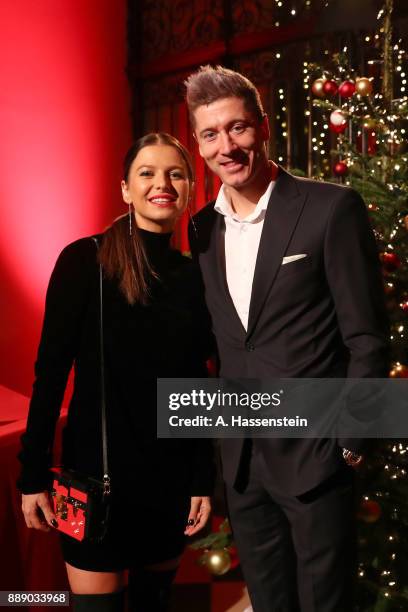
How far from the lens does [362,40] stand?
3.58 meters

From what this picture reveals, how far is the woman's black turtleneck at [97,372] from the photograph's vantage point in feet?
5.04

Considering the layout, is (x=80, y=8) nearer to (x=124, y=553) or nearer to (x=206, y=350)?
(x=206, y=350)

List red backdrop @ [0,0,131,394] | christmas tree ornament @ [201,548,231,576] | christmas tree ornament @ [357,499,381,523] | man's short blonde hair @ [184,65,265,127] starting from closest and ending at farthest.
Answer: man's short blonde hair @ [184,65,265,127], christmas tree ornament @ [357,499,381,523], christmas tree ornament @ [201,548,231,576], red backdrop @ [0,0,131,394]

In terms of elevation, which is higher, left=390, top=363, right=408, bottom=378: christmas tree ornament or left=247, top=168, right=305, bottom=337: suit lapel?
left=247, top=168, right=305, bottom=337: suit lapel

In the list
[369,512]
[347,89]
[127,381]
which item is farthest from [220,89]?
[369,512]

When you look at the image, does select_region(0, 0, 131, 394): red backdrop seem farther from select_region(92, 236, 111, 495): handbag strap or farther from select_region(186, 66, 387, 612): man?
select_region(186, 66, 387, 612): man

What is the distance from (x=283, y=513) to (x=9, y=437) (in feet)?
3.18

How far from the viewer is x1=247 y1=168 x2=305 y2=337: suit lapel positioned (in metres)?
1.45

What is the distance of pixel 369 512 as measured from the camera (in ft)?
6.42

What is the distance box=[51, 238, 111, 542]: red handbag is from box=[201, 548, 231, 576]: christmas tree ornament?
0.89 m

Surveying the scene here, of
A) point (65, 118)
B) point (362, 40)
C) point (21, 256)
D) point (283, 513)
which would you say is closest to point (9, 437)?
point (283, 513)

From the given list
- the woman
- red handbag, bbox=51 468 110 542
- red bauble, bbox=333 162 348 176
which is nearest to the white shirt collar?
the woman

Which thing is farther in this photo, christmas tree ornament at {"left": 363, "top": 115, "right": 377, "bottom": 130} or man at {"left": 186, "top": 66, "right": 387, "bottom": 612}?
christmas tree ornament at {"left": 363, "top": 115, "right": 377, "bottom": 130}

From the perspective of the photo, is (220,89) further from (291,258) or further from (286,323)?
(286,323)
